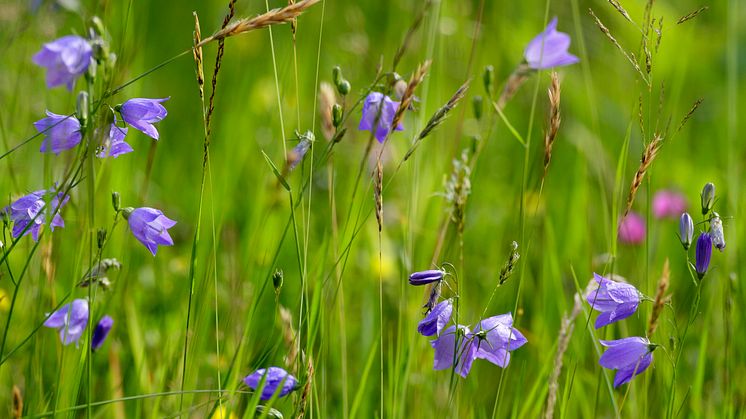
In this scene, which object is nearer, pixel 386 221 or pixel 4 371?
pixel 4 371

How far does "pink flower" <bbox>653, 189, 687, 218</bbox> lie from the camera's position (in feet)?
11.0

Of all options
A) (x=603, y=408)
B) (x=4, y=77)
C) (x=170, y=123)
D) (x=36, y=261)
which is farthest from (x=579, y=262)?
(x=4, y=77)

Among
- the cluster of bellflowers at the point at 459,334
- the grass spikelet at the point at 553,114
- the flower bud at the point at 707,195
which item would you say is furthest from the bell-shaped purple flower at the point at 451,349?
the flower bud at the point at 707,195

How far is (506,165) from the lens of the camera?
13.4 feet

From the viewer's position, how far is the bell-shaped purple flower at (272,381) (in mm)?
1510

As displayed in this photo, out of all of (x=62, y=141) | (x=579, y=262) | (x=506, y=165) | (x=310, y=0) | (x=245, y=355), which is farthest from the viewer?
(x=506, y=165)

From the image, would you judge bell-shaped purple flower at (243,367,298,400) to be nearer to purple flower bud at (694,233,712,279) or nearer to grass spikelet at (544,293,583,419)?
grass spikelet at (544,293,583,419)

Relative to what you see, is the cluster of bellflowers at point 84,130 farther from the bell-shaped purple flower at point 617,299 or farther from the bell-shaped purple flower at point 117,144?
the bell-shaped purple flower at point 617,299

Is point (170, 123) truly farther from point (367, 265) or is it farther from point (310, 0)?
point (310, 0)

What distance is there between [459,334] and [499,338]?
12 centimetres

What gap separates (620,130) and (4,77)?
9.59ft

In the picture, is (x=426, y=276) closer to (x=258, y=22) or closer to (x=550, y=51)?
(x=258, y=22)

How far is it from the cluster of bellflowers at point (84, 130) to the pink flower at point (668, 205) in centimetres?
226

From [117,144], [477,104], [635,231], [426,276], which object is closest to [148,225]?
[117,144]
